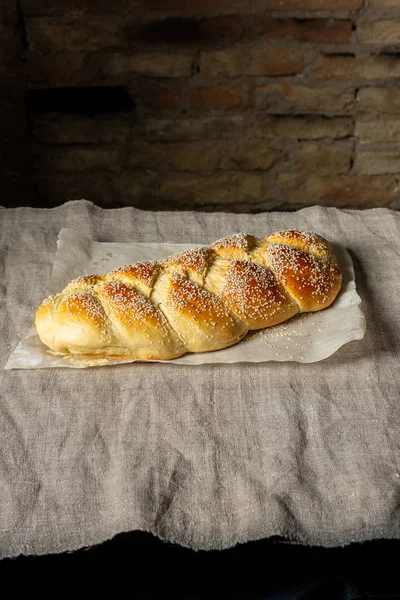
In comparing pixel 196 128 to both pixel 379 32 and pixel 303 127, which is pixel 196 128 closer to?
pixel 303 127

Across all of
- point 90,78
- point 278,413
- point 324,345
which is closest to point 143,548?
point 278,413

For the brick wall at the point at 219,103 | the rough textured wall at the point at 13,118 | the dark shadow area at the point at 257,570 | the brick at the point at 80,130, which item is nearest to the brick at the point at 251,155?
the brick wall at the point at 219,103

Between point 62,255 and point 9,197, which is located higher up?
point 9,197

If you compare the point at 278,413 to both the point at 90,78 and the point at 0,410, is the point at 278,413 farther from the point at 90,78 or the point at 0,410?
the point at 90,78

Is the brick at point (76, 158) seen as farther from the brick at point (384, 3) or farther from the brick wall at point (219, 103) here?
the brick at point (384, 3)

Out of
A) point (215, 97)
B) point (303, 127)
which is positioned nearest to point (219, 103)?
point (215, 97)

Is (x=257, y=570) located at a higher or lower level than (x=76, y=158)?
lower
